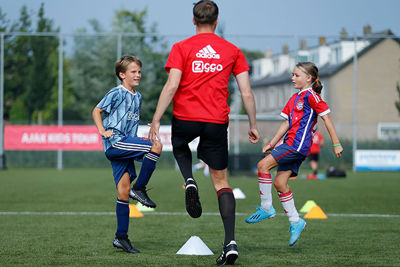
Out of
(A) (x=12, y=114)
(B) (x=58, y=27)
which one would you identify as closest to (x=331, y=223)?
(A) (x=12, y=114)

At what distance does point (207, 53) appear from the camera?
17.5 feet

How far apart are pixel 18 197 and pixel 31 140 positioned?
46.3 ft

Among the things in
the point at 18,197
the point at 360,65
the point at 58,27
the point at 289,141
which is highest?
the point at 58,27

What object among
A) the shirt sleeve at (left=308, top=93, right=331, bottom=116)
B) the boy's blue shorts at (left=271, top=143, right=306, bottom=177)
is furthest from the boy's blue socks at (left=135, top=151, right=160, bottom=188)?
the shirt sleeve at (left=308, top=93, right=331, bottom=116)

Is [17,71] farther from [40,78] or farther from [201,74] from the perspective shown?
[201,74]

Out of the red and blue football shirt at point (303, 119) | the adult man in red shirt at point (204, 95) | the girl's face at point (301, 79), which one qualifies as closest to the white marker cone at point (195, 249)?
the adult man in red shirt at point (204, 95)

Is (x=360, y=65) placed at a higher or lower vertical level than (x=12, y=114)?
higher

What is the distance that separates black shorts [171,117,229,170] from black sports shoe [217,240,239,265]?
2.15 feet

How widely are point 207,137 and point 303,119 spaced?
1.55 m

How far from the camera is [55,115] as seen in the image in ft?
150

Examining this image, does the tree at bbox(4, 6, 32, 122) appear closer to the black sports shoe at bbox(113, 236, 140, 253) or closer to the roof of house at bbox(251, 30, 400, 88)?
the roof of house at bbox(251, 30, 400, 88)

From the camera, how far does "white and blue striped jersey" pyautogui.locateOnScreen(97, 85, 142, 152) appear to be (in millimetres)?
6195

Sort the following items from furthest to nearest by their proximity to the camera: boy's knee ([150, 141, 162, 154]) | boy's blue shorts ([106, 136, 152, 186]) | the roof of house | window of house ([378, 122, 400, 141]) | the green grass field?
1. window of house ([378, 122, 400, 141])
2. the roof of house
3. boy's blue shorts ([106, 136, 152, 186])
4. boy's knee ([150, 141, 162, 154])
5. the green grass field

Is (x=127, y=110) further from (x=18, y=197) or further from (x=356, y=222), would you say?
(x=18, y=197)
